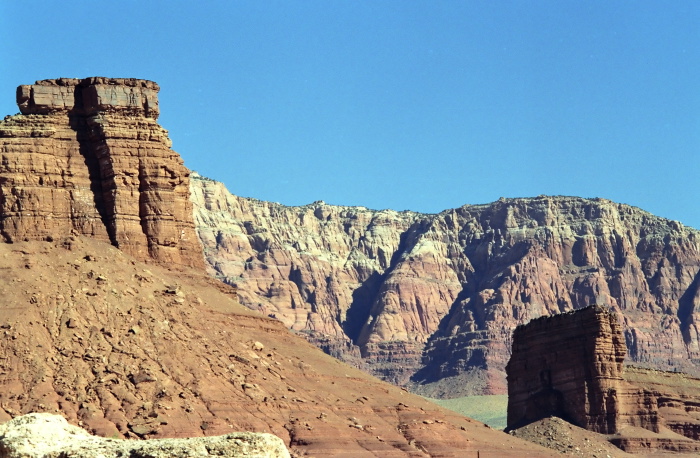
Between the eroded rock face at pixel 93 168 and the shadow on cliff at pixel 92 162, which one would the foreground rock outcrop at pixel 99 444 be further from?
the shadow on cliff at pixel 92 162

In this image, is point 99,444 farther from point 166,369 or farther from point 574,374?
point 574,374

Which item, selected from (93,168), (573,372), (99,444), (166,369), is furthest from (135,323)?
(99,444)

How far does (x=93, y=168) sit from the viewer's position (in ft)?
318

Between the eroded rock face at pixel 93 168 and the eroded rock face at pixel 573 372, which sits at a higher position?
the eroded rock face at pixel 93 168

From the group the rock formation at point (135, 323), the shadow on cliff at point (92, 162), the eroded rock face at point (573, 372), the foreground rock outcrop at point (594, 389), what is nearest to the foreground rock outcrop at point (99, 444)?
the rock formation at point (135, 323)

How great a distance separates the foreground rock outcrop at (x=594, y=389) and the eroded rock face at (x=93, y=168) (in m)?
46.6

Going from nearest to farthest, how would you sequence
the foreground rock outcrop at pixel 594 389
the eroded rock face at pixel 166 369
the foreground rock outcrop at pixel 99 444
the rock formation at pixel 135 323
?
1. the foreground rock outcrop at pixel 99 444
2. the eroded rock face at pixel 166 369
3. the rock formation at pixel 135 323
4. the foreground rock outcrop at pixel 594 389

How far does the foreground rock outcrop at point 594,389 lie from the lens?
133m

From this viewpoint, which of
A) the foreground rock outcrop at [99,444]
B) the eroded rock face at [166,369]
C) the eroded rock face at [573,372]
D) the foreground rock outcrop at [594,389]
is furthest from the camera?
the eroded rock face at [573,372]

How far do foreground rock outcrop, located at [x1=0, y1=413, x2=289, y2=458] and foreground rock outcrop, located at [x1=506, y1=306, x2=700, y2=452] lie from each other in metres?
114

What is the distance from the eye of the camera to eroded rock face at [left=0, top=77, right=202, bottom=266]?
9381 cm

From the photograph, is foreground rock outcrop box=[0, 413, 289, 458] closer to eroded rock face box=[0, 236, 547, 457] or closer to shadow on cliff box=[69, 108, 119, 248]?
eroded rock face box=[0, 236, 547, 457]

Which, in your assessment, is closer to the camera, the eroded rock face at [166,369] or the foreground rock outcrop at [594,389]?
the eroded rock face at [166,369]

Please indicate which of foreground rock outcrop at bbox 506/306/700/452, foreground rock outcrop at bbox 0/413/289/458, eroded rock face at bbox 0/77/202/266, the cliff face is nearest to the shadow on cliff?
eroded rock face at bbox 0/77/202/266
